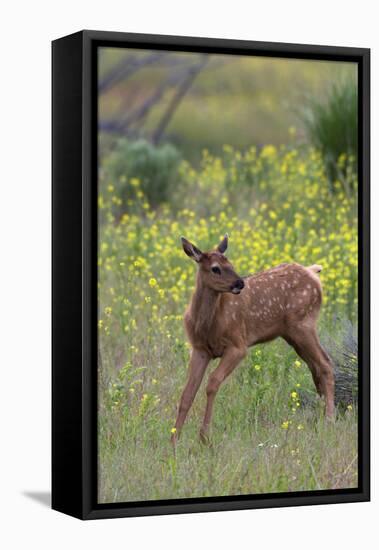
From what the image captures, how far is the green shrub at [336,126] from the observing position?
43.0ft

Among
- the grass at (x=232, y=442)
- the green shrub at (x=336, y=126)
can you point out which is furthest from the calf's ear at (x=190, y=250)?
the green shrub at (x=336, y=126)

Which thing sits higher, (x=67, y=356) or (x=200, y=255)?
(x=200, y=255)

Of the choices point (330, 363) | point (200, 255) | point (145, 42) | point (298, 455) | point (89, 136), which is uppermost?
point (145, 42)

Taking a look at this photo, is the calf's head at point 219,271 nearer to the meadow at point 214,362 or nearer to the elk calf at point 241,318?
the elk calf at point 241,318

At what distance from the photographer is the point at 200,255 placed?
8328 millimetres

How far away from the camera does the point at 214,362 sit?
8.83 meters

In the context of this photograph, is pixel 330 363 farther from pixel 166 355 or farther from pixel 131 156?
pixel 131 156

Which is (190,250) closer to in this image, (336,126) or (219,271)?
(219,271)

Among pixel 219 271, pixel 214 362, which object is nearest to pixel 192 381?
pixel 214 362

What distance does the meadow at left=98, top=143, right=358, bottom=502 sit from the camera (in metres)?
8.20

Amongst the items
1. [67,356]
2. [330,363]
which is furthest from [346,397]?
[67,356]

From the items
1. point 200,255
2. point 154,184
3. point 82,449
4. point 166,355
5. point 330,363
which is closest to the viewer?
point 82,449

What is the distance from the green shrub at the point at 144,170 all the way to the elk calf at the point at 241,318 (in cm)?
519

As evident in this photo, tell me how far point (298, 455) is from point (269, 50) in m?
2.48
